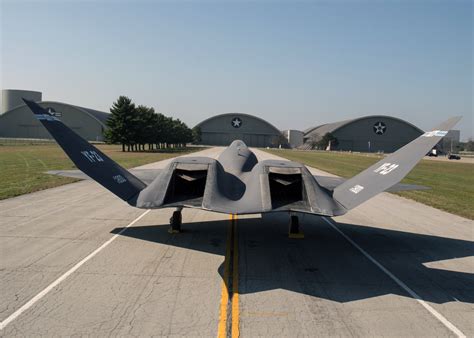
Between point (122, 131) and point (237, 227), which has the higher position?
point (122, 131)

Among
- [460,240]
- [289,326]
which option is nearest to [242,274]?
[289,326]

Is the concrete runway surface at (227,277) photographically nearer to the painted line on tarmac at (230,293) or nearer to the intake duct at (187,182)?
the painted line on tarmac at (230,293)

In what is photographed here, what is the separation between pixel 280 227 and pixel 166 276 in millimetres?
5972

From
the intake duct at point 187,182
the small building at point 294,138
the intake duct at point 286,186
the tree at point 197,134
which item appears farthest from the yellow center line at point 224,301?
the small building at point 294,138

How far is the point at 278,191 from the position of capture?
35.5ft

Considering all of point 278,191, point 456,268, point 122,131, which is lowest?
point 456,268

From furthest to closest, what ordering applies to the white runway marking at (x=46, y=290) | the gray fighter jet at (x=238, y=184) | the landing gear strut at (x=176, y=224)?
the landing gear strut at (x=176, y=224), the gray fighter jet at (x=238, y=184), the white runway marking at (x=46, y=290)

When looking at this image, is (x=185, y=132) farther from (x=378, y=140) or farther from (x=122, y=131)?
(x=378, y=140)

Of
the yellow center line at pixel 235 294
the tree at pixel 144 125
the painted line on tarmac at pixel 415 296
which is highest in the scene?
the tree at pixel 144 125

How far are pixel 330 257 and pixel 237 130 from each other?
503 feet

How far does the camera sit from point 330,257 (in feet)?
32.4

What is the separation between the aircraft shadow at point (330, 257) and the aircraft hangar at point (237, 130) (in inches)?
5811

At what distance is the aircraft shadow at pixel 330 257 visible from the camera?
7.68 m

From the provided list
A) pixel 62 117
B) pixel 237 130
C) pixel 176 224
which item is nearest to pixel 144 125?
pixel 176 224
